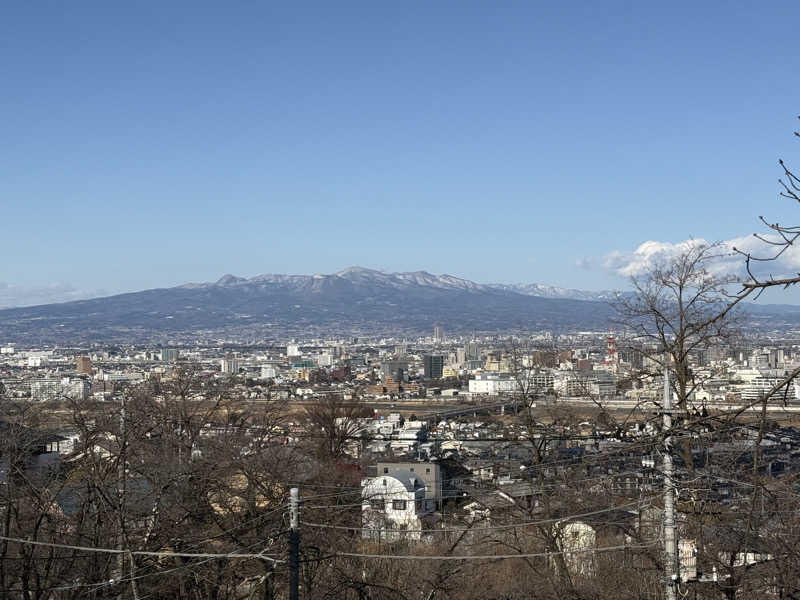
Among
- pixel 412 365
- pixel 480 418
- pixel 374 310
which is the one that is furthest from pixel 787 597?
pixel 374 310

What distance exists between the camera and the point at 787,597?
636 centimetres

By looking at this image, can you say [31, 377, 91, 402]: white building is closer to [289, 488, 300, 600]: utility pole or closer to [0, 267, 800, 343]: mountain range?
[289, 488, 300, 600]: utility pole

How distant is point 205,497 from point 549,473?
13.5 feet

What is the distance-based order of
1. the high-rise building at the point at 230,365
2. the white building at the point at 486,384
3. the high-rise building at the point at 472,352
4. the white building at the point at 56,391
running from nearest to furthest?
the white building at the point at 56,391
the white building at the point at 486,384
the high-rise building at the point at 230,365
the high-rise building at the point at 472,352

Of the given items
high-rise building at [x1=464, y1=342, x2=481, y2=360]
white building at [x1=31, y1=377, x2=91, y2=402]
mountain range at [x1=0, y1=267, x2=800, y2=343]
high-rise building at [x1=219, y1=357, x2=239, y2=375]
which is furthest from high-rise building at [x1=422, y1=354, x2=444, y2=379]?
mountain range at [x1=0, y1=267, x2=800, y2=343]

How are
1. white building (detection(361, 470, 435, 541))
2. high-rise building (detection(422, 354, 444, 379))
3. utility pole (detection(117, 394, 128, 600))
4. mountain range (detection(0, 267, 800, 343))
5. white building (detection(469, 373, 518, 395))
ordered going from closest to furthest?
utility pole (detection(117, 394, 128, 600)), white building (detection(361, 470, 435, 541)), white building (detection(469, 373, 518, 395)), high-rise building (detection(422, 354, 444, 379)), mountain range (detection(0, 267, 800, 343))

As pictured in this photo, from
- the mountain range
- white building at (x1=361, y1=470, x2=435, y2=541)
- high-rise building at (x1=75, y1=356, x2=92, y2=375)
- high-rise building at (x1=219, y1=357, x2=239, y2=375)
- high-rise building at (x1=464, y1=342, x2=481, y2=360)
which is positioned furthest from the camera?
the mountain range

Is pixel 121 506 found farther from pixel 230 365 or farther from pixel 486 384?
pixel 230 365

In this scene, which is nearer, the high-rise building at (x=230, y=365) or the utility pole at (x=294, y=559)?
the utility pole at (x=294, y=559)

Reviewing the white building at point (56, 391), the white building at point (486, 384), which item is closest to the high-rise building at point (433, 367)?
the white building at point (486, 384)

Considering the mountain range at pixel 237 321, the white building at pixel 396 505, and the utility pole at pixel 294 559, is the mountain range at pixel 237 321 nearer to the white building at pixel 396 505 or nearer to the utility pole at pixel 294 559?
the white building at pixel 396 505

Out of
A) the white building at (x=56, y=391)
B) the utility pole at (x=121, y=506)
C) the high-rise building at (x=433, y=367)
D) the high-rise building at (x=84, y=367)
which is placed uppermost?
the utility pole at (x=121, y=506)

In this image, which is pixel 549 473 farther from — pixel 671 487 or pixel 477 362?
pixel 477 362

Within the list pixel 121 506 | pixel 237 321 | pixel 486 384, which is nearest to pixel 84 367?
pixel 486 384
